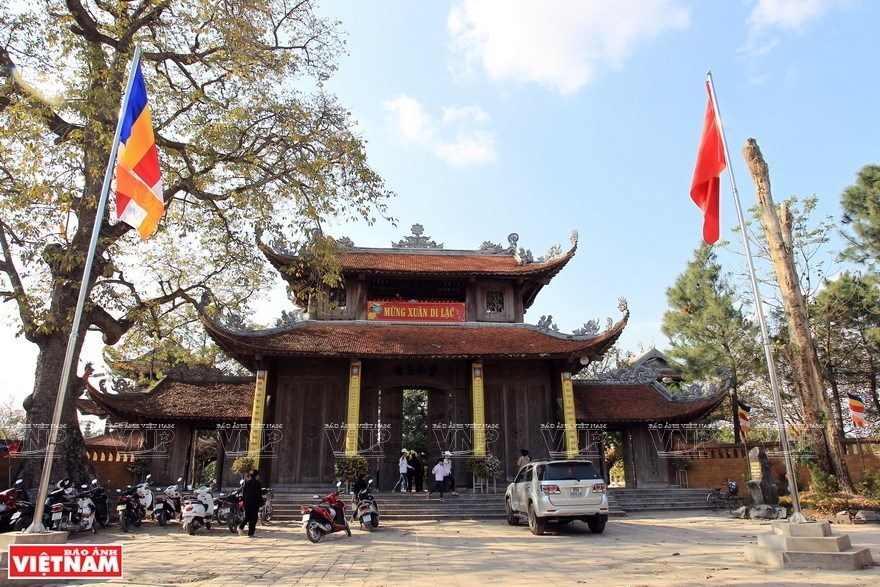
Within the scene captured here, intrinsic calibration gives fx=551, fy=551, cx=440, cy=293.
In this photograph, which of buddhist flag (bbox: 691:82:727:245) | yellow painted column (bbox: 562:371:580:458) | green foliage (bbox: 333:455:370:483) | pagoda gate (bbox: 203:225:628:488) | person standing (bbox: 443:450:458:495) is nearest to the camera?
buddhist flag (bbox: 691:82:727:245)

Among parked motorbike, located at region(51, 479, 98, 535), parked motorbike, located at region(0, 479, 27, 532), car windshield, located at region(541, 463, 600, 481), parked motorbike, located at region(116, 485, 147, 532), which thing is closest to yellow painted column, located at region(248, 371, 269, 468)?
parked motorbike, located at region(116, 485, 147, 532)

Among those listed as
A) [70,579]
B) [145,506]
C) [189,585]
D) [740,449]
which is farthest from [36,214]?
[740,449]

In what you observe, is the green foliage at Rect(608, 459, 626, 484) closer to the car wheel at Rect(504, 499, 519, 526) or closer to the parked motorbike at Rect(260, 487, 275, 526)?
the car wheel at Rect(504, 499, 519, 526)

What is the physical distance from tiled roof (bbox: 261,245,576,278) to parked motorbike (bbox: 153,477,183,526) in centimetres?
746

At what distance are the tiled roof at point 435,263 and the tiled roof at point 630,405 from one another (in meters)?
4.40

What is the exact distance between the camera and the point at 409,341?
17156 millimetres

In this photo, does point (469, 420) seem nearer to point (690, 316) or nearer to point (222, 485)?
point (222, 485)

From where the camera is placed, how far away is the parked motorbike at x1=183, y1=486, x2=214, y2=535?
36.5 feet

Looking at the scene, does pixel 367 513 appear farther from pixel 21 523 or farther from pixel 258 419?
pixel 21 523

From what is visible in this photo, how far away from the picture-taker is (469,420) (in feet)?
57.4

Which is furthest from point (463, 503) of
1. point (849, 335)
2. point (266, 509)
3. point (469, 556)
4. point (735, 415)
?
point (849, 335)

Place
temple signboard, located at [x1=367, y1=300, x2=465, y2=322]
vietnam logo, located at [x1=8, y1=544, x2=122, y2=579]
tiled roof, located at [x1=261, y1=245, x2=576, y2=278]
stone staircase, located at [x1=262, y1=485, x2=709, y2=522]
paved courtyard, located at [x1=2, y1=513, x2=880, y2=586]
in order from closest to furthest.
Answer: vietnam logo, located at [x1=8, y1=544, x2=122, y2=579], paved courtyard, located at [x1=2, y1=513, x2=880, y2=586], stone staircase, located at [x1=262, y1=485, x2=709, y2=522], tiled roof, located at [x1=261, y1=245, x2=576, y2=278], temple signboard, located at [x1=367, y1=300, x2=465, y2=322]

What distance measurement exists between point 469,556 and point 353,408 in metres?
8.59

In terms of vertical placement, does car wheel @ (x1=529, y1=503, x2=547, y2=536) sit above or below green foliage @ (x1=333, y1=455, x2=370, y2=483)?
below
